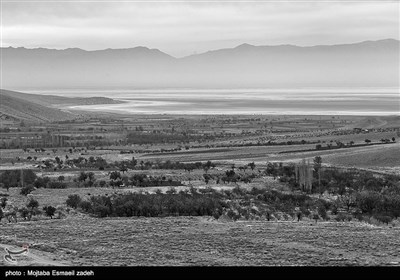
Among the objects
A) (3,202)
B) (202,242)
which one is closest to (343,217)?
(202,242)

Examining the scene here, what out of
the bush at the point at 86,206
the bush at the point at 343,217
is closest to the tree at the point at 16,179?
the bush at the point at 86,206

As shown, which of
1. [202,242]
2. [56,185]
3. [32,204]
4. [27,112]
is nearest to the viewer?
[202,242]

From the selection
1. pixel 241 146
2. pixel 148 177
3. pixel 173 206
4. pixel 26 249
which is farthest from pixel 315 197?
pixel 241 146

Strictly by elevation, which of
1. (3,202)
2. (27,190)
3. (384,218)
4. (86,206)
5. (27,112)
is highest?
(384,218)

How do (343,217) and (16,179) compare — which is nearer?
(343,217)

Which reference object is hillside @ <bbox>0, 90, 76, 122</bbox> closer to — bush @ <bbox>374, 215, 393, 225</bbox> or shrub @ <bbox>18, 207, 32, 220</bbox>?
shrub @ <bbox>18, 207, 32, 220</bbox>

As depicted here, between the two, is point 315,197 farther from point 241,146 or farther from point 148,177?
point 241,146

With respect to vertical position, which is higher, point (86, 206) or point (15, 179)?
point (86, 206)

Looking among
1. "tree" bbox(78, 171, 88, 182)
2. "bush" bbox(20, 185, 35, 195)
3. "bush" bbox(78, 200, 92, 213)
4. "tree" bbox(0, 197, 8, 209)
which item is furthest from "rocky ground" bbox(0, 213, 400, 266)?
"tree" bbox(78, 171, 88, 182)

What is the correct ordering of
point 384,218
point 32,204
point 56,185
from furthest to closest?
point 56,185, point 32,204, point 384,218

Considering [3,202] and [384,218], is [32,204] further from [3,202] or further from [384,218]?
[384,218]
